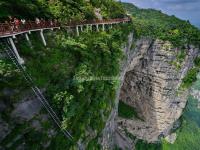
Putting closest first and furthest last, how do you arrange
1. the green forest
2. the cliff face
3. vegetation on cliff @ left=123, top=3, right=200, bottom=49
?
the green forest
vegetation on cliff @ left=123, top=3, right=200, bottom=49
the cliff face

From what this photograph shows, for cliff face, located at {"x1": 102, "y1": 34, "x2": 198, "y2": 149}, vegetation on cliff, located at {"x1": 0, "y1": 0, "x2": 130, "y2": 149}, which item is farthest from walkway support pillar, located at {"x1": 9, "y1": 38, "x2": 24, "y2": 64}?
cliff face, located at {"x1": 102, "y1": 34, "x2": 198, "y2": 149}

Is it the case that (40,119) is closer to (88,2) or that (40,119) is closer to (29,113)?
(29,113)

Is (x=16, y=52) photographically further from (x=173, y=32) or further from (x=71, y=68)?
(x=173, y=32)

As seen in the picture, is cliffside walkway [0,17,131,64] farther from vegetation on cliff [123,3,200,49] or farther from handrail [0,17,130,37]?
vegetation on cliff [123,3,200,49]

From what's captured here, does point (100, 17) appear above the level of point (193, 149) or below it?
above

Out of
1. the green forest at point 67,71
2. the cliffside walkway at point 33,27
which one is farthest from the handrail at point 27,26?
the green forest at point 67,71

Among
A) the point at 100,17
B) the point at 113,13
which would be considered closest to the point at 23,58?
the point at 100,17

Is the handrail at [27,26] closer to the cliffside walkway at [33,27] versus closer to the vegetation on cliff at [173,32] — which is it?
the cliffside walkway at [33,27]
